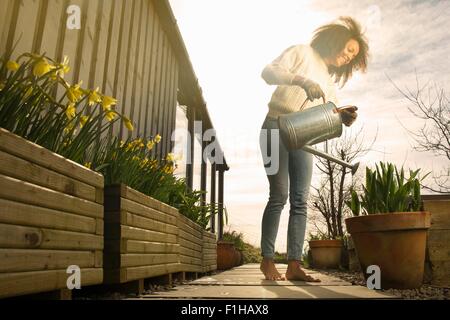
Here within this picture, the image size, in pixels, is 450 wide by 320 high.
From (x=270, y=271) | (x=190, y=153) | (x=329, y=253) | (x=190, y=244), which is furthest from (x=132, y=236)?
(x=329, y=253)

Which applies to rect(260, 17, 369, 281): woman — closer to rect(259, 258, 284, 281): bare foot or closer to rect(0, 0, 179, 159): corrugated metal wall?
rect(259, 258, 284, 281): bare foot

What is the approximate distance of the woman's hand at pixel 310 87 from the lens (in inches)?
110

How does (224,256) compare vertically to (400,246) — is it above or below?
below

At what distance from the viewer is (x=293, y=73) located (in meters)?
2.98

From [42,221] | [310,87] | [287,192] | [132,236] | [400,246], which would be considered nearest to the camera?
[42,221]

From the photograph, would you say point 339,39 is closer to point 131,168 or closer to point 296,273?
point 296,273

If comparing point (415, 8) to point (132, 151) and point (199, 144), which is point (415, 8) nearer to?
point (132, 151)

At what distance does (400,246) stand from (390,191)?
380 mm

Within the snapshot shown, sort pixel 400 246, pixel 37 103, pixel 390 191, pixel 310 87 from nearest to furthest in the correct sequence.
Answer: pixel 37 103 → pixel 400 246 → pixel 390 191 → pixel 310 87

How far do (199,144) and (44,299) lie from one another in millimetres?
6031

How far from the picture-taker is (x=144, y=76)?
3.92m

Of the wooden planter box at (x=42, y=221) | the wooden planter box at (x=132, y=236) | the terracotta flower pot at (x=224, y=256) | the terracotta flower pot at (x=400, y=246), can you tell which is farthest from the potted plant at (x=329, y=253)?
the wooden planter box at (x=42, y=221)

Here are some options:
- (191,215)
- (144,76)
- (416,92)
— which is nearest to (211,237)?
(191,215)

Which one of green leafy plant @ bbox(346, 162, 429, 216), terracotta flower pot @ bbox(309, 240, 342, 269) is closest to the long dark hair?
green leafy plant @ bbox(346, 162, 429, 216)
